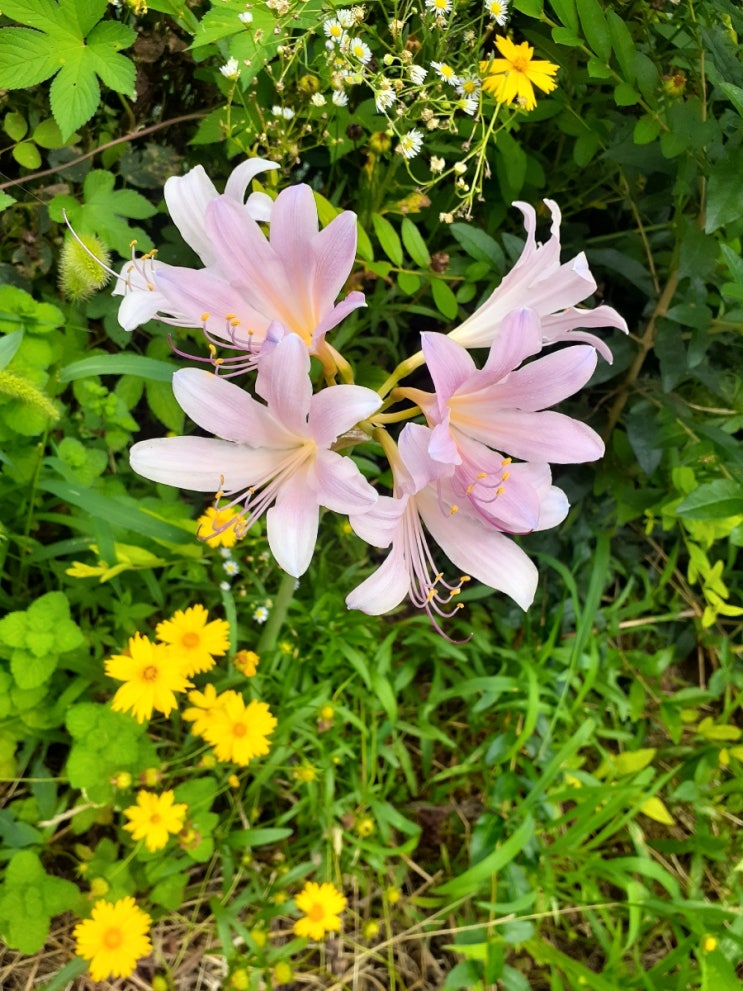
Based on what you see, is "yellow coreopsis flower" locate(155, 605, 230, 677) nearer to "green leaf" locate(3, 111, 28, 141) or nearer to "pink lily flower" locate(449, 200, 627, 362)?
"pink lily flower" locate(449, 200, 627, 362)

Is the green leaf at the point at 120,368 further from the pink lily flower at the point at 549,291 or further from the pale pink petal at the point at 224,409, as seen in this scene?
the pink lily flower at the point at 549,291

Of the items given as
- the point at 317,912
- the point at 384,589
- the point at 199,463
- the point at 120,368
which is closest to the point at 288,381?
the point at 199,463

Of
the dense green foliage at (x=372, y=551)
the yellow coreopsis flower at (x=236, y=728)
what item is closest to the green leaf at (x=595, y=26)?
the dense green foliage at (x=372, y=551)

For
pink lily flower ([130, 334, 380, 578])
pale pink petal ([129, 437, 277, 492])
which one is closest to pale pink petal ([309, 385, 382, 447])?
pink lily flower ([130, 334, 380, 578])

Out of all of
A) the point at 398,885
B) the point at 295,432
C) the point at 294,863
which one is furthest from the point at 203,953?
the point at 295,432

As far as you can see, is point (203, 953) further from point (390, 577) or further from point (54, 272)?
point (54, 272)

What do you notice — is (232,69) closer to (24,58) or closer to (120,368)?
(24,58)
